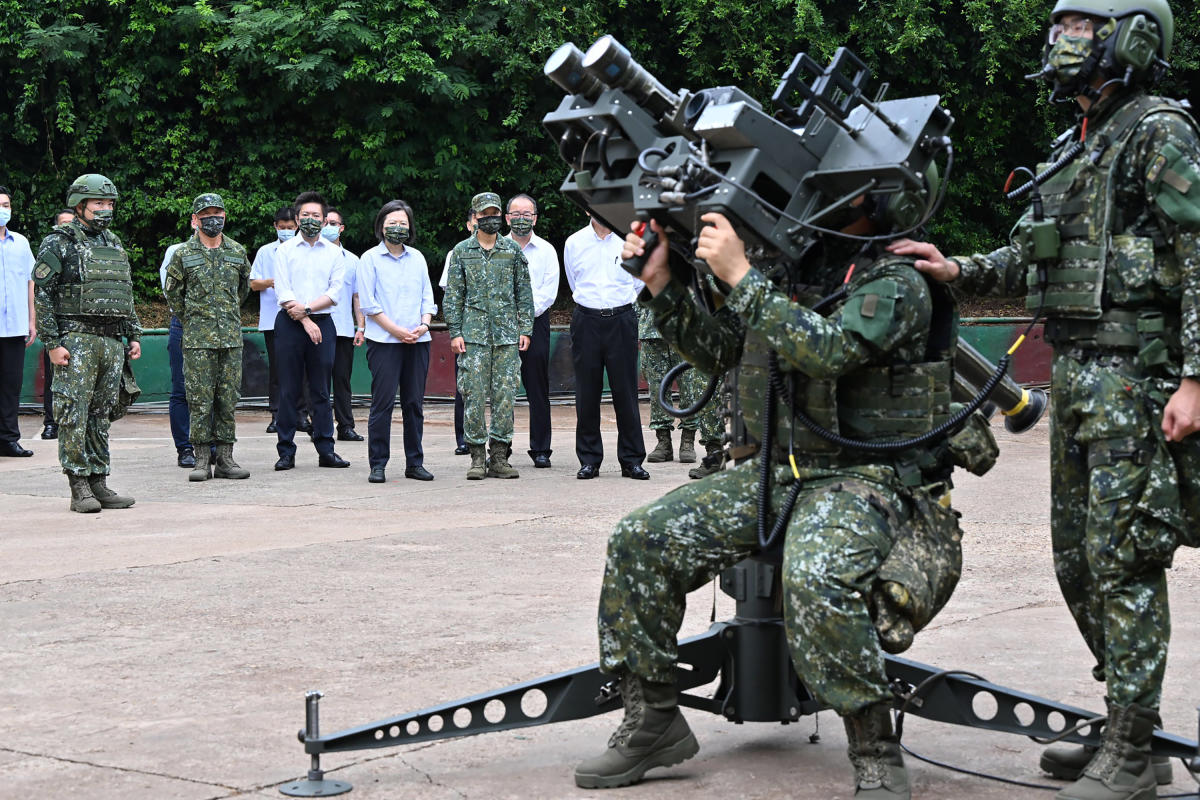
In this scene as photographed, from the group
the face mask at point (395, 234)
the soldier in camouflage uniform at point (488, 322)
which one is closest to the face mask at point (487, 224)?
the soldier in camouflage uniform at point (488, 322)

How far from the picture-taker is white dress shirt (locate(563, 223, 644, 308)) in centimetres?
1170

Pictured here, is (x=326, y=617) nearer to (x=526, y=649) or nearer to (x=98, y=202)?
(x=526, y=649)

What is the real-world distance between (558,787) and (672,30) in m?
21.7

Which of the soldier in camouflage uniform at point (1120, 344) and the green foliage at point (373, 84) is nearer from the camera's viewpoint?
the soldier in camouflage uniform at point (1120, 344)

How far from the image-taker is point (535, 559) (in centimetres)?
786

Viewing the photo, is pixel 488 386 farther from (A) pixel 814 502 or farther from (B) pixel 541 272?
(A) pixel 814 502

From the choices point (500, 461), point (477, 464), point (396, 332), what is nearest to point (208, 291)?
point (396, 332)

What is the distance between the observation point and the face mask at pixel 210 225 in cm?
1177

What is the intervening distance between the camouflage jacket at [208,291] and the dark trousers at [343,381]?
2519mm

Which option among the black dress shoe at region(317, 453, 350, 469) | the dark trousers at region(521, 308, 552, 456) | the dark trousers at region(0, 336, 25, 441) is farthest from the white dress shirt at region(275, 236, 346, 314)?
the dark trousers at region(0, 336, 25, 441)

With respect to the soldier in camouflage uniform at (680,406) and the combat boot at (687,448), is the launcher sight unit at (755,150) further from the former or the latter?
the combat boot at (687,448)

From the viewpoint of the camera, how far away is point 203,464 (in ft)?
38.0

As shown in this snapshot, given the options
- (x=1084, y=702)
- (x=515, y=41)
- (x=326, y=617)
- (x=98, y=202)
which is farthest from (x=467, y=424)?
(x=515, y=41)

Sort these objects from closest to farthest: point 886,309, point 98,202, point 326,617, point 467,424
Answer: point 886,309 < point 326,617 < point 98,202 < point 467,424
